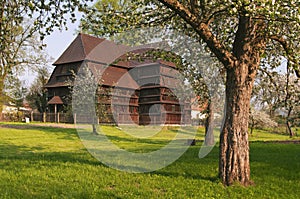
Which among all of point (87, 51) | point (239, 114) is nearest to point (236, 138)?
point (239, 114)

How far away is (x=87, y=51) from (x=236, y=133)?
4114cm

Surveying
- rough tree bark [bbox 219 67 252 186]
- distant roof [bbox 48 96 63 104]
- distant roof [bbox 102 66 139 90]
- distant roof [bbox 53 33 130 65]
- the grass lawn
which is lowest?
the grass lawn

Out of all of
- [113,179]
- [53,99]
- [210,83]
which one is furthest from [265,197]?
→ [53,99]

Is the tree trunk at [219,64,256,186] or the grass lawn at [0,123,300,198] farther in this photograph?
the tree trunk at [219,64,256,186]

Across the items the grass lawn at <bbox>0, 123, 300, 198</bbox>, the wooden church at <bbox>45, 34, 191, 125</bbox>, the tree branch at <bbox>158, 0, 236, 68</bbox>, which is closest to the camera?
the grass lawn at <bbox>0, 123, 300, 198</bbox>

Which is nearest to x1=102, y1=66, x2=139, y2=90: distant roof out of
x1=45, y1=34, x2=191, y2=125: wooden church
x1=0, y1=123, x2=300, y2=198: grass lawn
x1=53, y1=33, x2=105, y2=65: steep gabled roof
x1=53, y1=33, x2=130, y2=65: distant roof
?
x1=45, y1=34, x2=191, y2=125: wooden church

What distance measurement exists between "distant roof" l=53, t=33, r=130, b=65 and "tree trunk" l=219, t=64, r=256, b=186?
34273 millimetres

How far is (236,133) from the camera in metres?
7.10

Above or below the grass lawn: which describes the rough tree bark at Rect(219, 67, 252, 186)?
above

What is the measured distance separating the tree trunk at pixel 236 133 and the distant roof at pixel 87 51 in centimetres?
3427

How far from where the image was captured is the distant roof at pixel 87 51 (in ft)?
143

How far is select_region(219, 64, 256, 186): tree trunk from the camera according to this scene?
707cm

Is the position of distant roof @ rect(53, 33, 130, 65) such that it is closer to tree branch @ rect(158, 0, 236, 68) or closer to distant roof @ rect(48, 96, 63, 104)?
distant roof @ rect(48, 96, 63, 104)

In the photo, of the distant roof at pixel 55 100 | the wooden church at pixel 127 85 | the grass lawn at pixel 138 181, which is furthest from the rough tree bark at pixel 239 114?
the distant roof at pixel 55 100
